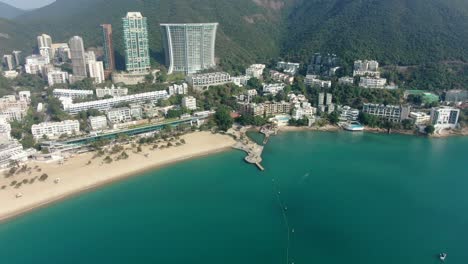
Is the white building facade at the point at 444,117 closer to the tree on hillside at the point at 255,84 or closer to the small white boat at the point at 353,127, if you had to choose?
the small white boat at the point at 353,127

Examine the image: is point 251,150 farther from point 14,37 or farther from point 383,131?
point 14,37

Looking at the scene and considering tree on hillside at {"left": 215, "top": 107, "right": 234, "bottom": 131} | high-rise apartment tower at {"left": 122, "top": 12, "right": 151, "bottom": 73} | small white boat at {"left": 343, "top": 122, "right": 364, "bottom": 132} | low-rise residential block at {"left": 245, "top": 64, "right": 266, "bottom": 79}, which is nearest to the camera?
tree on hillside at {"left": 215, "top": 107, "right": 234, "bottom": 131}

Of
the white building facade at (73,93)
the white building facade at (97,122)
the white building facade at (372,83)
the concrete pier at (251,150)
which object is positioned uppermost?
the white building facade at (372,83)

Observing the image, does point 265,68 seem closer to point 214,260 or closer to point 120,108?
point 120,108

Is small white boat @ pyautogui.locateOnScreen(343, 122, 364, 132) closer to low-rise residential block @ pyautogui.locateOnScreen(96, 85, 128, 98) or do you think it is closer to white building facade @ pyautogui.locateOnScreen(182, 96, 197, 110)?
white building facade @ pyautogui.locateOnScreen(182, 96, 197, 110)

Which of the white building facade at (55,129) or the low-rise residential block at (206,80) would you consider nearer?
the white building facade at (55,129)

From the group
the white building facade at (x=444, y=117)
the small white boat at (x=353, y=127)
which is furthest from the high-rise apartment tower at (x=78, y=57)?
the white building facade at (x=444, y=117)

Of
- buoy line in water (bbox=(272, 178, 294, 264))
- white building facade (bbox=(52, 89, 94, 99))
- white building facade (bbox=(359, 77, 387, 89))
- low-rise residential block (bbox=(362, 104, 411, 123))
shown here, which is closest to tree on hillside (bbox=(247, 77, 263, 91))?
white building facade (bbox=(359, 77, 387, 89))
